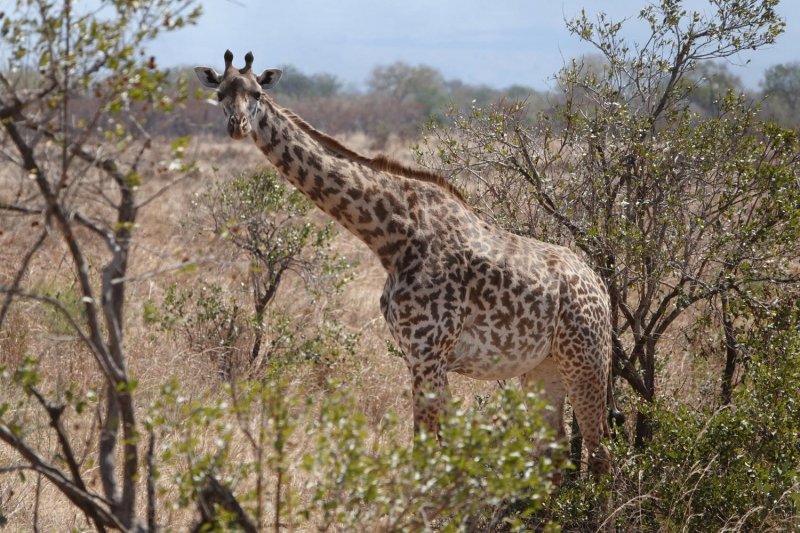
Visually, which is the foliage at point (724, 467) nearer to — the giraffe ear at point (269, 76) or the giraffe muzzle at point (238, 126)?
the giraffe muzzle at point (238, 126)

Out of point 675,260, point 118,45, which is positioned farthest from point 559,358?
point 118,45

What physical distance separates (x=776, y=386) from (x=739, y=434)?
356 millimetres

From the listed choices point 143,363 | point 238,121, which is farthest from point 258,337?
point 238,121

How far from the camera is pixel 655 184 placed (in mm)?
5910

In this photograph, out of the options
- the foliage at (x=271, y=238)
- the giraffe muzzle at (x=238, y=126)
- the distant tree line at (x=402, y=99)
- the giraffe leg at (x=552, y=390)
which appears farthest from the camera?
the distant tree line at (x=402, y=99)

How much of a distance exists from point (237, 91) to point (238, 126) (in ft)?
1.01

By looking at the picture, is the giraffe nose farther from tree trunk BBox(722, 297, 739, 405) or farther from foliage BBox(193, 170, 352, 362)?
tree trunk BBox(722, 297, 739, 405)

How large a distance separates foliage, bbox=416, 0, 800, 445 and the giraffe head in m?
2.04

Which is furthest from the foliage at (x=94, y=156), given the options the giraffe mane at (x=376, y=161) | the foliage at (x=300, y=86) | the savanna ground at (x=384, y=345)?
the foliage at (x=300, y=86)

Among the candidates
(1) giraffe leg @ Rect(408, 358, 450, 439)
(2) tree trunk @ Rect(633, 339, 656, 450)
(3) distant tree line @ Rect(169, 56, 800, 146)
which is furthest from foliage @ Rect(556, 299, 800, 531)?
(3) distant tree line @ Rect(169, 56, 800, 146)

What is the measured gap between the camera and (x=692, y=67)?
6.54m

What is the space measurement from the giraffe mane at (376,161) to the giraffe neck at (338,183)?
0.13 feet

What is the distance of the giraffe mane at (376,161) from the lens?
5172 mm

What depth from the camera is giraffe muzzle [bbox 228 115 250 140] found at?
15.0ft
